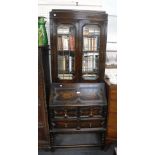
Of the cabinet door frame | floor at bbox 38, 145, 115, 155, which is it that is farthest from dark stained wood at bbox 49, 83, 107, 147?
floor at bbox 38, 145, 115, 155

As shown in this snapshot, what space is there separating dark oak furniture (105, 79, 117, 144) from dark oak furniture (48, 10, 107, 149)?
0.06 metres

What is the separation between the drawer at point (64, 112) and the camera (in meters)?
2.43

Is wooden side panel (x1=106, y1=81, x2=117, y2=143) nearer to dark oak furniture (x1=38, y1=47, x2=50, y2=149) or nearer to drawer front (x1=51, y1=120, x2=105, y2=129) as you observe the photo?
drawer front (x1=51, y1=120, x2=105, y2=129)

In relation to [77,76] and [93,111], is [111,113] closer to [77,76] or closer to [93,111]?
[93,111]

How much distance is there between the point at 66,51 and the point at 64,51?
0.03 m

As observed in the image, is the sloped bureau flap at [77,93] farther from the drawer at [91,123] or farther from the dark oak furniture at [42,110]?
the drawer at [91,123]

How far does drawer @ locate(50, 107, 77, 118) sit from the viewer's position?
2.43 meters

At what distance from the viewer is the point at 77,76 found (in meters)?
2.57

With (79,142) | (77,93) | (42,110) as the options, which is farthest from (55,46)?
(79,142)
